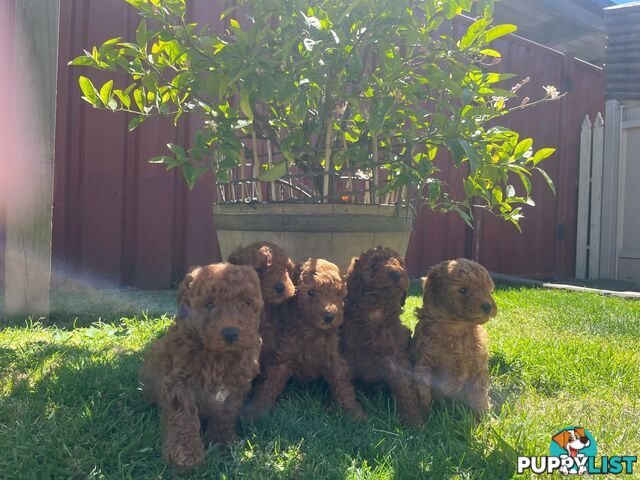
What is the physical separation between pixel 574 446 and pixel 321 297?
82 centimetres

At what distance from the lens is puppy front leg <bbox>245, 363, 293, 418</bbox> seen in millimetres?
1764

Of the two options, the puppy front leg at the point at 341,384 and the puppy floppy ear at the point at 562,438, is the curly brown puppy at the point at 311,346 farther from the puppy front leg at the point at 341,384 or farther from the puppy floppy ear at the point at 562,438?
the puppy floppy ear at the point at 562,438

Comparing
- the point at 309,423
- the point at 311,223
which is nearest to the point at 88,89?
the point at 311,223

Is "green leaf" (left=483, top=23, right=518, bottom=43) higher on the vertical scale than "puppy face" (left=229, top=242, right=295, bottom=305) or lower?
higher

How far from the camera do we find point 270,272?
1.75 metres

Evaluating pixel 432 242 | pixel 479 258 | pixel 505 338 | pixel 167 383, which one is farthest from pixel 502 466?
pixel 479 258

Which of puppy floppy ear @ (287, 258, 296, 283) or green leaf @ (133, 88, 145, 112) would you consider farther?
green leaf @ (133, 88, 145, 112)

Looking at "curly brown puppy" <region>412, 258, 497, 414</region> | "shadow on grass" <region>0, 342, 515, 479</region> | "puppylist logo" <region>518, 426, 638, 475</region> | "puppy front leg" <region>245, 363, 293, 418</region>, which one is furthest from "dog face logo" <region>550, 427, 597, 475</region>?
"puppy front leg" <region>245, 363, 293, 418</region>

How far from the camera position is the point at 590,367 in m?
2.38

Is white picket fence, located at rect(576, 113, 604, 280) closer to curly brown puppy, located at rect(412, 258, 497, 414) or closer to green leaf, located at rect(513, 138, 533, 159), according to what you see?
green leaf, located at rect(513, 138, 533, 159)

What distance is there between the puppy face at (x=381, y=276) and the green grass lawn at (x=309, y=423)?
37 cm

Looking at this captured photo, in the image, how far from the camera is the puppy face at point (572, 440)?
1.55 m

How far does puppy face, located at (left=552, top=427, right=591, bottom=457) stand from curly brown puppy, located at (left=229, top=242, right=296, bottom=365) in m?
0.87

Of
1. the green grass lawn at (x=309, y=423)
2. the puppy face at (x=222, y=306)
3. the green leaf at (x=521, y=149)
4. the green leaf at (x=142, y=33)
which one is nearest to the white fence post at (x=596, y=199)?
the green grass lawn at (x=309, y=423)
